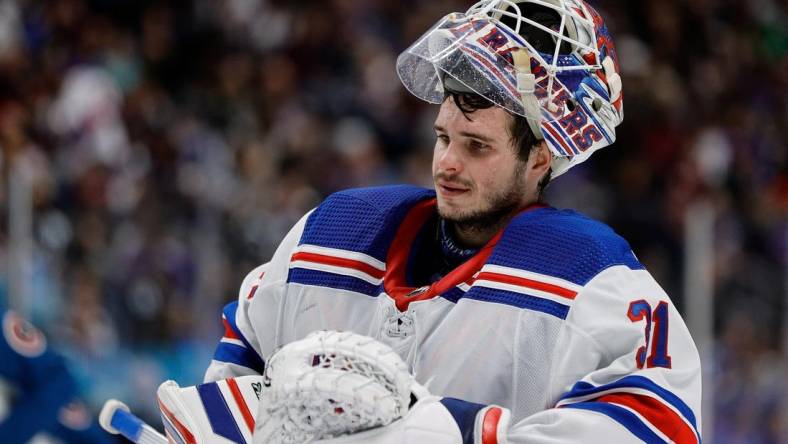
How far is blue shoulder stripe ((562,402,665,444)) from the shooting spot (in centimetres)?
188

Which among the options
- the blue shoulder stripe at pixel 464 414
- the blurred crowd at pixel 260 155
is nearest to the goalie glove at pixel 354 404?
the blue shoulder stripe at pixel 464 414

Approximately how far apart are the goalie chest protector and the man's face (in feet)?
0.20

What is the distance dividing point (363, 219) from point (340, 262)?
0.32 feet

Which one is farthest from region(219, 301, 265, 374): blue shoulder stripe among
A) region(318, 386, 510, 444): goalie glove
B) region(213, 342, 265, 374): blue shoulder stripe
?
region(318, 386, 510, 444): goalie glove

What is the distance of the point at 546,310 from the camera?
1.98 m

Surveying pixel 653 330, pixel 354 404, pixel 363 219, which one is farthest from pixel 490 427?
pixel 363 219

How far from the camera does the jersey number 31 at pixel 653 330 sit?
193 centimetres

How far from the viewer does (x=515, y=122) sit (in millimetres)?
2129

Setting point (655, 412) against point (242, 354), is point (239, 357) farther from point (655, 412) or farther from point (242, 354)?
point (655, 412)

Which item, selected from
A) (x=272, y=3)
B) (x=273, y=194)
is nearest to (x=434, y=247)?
(x=273, y=194)

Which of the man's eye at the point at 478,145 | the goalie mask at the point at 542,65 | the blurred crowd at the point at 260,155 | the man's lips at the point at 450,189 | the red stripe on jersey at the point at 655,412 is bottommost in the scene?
the blurred crowd at the point at 260,155

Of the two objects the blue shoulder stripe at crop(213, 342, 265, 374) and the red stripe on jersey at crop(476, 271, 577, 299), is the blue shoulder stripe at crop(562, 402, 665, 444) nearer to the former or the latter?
the red stripe on jersey at crop(476, 271, 577, 299)

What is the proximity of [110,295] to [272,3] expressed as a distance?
2732mm

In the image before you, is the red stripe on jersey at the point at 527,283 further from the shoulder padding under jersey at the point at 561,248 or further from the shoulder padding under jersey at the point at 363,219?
the shoulder padding under jersey at the point at 363,219
